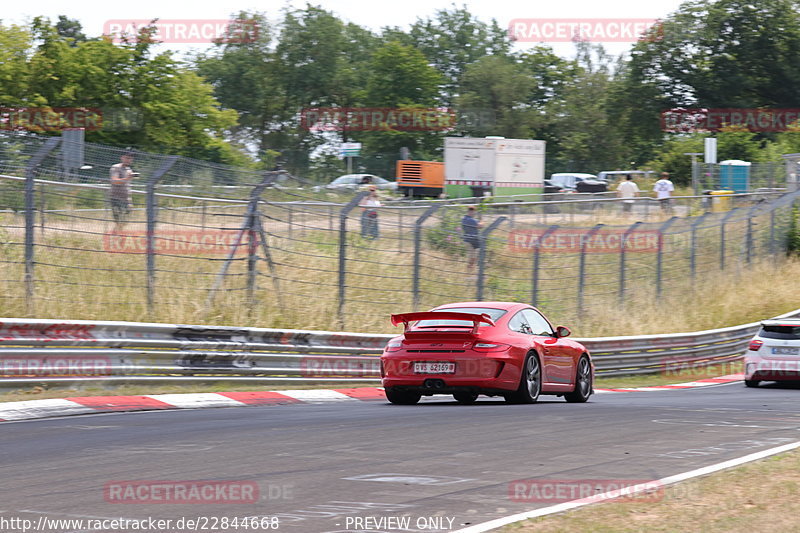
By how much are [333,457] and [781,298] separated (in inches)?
1051

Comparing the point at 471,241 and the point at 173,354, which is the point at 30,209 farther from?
the point at 471,241

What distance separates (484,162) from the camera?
46.9 meters

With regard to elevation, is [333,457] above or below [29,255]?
below

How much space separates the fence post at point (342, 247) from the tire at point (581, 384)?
14.8 ft

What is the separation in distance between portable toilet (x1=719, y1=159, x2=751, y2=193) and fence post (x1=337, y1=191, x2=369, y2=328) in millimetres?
30501

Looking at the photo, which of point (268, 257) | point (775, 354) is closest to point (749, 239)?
point (775, 354)

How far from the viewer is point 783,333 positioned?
803 inches

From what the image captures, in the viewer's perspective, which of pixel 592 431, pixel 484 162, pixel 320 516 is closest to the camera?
pixel 320 516

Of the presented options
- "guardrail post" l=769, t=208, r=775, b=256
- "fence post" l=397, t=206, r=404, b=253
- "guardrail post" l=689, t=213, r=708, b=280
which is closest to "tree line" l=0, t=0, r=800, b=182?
"guardrail post" l=769, t=208, r=775, b=256

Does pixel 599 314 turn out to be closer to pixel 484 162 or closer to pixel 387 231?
pixel 387 231

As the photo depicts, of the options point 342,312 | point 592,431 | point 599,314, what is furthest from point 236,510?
point 599,314

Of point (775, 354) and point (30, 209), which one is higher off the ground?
point (30, 209)

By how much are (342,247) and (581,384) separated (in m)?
4.75

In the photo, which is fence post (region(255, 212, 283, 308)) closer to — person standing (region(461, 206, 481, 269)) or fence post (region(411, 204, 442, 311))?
Result: fence post (region(411, 204, 442, 311))
